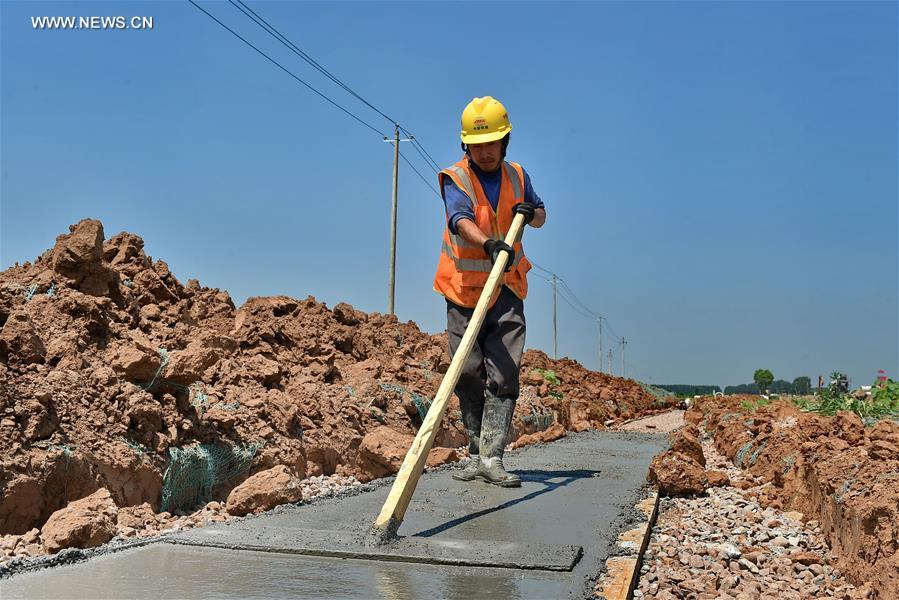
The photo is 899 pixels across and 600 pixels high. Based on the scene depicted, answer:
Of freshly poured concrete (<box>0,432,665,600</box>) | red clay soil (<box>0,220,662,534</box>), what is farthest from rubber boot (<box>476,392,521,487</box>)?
red clay soil (<box>0,220,662,534</box>)

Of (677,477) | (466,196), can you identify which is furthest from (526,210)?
(677,477)

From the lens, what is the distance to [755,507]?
18.5 ft

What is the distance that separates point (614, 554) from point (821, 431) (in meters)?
4.21

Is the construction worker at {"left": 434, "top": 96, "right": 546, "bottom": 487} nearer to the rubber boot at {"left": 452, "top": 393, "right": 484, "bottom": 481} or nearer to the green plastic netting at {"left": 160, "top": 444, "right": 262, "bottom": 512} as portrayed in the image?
the rubber boot at {"left": 452, "top": 393, "right": 484, "bottom": 481}

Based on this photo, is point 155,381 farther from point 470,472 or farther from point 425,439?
point 425,439

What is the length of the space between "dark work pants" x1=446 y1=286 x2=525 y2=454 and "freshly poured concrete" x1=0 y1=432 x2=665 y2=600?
74 cm

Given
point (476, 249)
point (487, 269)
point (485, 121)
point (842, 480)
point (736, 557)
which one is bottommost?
point (736, 557)

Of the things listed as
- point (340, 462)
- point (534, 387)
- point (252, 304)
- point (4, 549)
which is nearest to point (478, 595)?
point (4, 549)

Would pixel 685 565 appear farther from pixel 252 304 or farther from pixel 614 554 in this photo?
pixel 252 304

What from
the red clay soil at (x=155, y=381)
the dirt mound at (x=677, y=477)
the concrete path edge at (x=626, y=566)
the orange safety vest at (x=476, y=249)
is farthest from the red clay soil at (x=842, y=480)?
the red clay soil at (x=155, y=381)

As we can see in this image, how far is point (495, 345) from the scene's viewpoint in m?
5.40

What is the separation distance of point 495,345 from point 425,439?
1524mm

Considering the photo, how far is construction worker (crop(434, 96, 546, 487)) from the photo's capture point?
5.32m

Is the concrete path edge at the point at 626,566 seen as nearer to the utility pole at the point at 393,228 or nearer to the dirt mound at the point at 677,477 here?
the dirt mound at the point at 677,477
